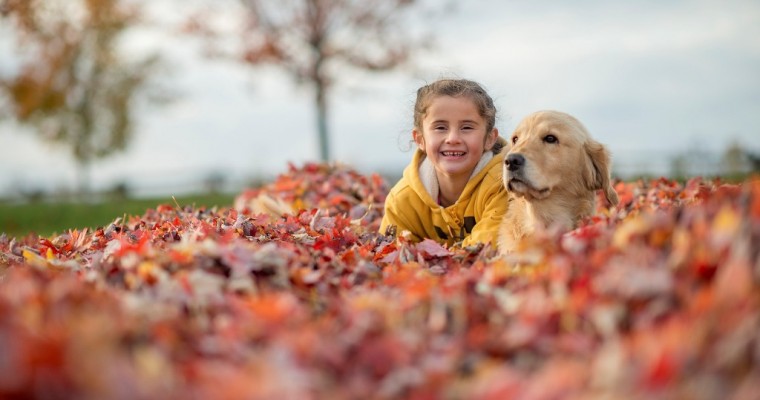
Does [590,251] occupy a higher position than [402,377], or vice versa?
[590,251]

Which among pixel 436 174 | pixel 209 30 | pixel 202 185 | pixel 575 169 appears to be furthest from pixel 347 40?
→ pixel 575 169

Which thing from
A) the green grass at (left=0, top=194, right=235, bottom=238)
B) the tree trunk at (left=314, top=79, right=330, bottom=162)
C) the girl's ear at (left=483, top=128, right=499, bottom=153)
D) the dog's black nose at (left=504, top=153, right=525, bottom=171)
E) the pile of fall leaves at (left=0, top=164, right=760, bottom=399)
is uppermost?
the tree trunk at (left=314, top=79, right=330, bottom=162)

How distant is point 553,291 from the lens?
2609 millimetres

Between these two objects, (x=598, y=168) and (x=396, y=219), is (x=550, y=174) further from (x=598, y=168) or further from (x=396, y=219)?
(x=396, y=219)

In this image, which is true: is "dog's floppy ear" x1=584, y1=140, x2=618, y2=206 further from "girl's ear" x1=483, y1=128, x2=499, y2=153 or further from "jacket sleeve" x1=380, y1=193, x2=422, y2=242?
"jacket sleeve" x1=380, y1=193, x2=422, y2=242

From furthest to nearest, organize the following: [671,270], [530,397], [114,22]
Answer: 1. [114,22]
2. [671,270]
3. [530,397]

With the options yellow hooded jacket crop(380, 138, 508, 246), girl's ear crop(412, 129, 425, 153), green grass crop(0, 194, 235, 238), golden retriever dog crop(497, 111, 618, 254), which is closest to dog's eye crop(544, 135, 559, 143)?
golden retriever dog crop(497, 111, 618, 254)

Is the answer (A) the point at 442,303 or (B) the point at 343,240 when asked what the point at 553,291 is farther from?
(B) the point at 343,240

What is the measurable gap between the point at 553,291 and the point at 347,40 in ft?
63.2

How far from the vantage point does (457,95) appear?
5.85 meters

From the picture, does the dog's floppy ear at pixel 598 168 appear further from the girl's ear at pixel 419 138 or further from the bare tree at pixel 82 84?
the bare tree at pixel 82 84

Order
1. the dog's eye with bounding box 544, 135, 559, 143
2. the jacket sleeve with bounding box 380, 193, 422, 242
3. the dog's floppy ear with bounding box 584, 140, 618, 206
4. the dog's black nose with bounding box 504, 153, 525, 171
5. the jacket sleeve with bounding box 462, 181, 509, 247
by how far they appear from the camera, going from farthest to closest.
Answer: the jacket sleeve with bounding box 380, 193, 422, 242 < the jacket sleeve with bounding box 462, 181, 509, 247 < the dog's floppy ear with bounding box 584, 140, 618, 206 < the dog's eye with bounding box 544, 135, 559, 143 < the dog's black nose with bounding box 504, 153, 525, 171

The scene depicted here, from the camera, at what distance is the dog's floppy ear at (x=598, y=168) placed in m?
4.98

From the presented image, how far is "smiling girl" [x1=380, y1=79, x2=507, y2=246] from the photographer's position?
5785 millimetres
